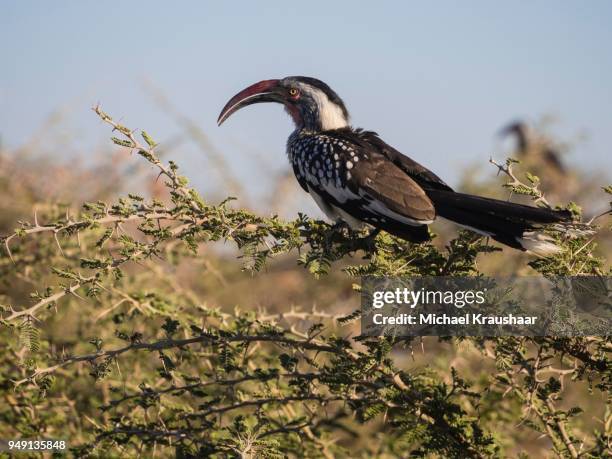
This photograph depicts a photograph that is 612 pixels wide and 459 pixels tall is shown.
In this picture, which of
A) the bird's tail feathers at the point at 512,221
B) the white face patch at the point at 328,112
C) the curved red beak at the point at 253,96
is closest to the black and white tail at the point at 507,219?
the bird's tail feathers at the point at 512,221

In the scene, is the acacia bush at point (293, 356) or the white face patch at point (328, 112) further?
the white face patch at point (328, 112)

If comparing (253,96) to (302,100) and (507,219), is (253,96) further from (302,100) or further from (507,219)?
(507,219)

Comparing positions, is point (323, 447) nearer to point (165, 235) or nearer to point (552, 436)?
point (552, 436)

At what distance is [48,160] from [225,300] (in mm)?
2262

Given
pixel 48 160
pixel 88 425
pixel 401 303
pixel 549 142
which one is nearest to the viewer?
pixel 401 303

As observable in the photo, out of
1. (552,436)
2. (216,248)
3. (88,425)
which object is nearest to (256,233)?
(552,436)

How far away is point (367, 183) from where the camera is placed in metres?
4.02

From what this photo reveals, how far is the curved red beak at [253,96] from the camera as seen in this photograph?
5129mm

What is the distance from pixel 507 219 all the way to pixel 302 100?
212 cm

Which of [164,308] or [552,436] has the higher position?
[164,308]

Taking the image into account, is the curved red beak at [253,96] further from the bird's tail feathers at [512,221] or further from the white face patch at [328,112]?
the bird's tail feathers at [512,221]

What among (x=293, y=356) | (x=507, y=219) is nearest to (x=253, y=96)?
(x=507, y=219)

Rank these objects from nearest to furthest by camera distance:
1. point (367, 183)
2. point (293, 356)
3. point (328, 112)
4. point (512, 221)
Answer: point (293, 356) → point (512, 221) → point (367, 183) → point (328, 112)

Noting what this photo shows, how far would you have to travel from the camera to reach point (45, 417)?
3986mm
